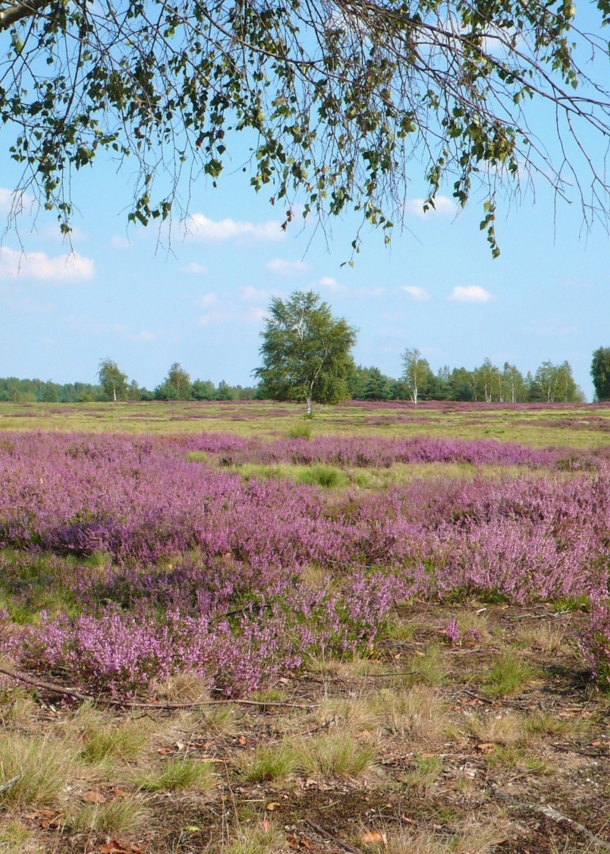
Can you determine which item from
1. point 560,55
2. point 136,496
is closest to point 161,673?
point 560,55

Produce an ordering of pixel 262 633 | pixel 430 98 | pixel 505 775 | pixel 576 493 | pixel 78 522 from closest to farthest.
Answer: pixel 505 775 → pixel 262 633 → pixel 430 98 → pixel 78 522 → pixel 576 493

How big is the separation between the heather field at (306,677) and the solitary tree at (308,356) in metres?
46.2

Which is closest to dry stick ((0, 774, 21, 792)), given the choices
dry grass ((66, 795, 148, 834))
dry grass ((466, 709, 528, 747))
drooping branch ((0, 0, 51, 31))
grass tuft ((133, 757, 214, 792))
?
dry grass ((66, 795, 148, 834))

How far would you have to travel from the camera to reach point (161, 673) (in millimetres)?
3652

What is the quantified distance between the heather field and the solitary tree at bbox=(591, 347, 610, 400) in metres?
111

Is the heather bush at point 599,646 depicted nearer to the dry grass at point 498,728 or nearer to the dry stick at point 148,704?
the dry grass at point 498,728

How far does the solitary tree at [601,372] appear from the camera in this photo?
109787mm

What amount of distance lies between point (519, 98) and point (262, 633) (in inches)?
149

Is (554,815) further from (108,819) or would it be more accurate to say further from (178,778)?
(108,819)

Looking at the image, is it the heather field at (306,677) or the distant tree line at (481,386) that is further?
the distant tree line at (481,386)

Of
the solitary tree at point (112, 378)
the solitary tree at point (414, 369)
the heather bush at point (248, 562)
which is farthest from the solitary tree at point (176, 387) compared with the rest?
the heather bush at point (248, 562)

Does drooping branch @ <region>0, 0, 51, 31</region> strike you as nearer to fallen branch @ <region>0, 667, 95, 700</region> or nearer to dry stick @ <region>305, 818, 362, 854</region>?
fallen branch @ <region>0, 667, 95, 700</region>

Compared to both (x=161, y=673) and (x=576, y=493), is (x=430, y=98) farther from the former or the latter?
A: (x=576, y=493)

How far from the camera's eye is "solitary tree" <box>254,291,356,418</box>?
2133 inches
